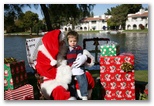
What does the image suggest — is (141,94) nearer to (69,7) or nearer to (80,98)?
(80,98)

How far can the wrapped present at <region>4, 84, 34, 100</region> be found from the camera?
2.61m

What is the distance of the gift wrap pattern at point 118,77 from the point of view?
2.62 metres

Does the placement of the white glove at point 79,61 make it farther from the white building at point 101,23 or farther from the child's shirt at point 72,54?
the white building at point 101,23

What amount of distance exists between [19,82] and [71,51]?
57cm

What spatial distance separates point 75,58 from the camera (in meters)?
2.63

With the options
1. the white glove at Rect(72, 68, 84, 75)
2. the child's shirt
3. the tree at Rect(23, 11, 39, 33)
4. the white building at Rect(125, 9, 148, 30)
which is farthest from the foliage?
the tree at Rect(23, 11, 39, 33)

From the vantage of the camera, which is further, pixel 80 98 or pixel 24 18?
pixel 24 18

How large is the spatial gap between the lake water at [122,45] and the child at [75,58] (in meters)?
0.17

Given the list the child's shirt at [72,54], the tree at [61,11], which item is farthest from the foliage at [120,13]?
the child's shirt at [72,54]

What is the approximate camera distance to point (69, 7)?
9.36ft

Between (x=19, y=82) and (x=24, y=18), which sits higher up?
(x=24, y=18)

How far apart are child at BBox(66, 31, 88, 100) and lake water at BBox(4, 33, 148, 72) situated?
0.17 meters

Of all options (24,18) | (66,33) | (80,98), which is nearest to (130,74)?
(80,98)

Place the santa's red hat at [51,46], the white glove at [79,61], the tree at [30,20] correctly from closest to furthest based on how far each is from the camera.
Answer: the santa's red hat at [51,46] → the white glove at [79,61] → the tree at [30,20]
